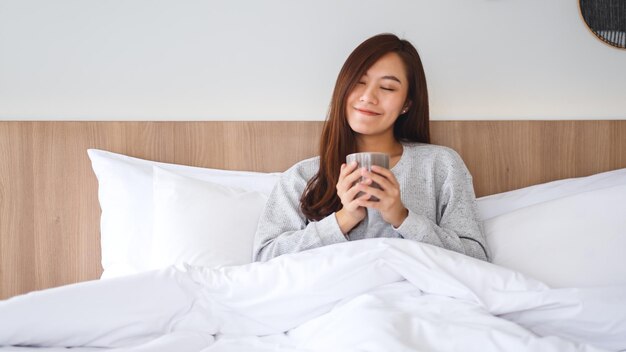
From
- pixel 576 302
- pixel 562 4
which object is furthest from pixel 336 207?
pixel 562 4

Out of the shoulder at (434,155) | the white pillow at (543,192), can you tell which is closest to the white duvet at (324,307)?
the shoulder at (434,155)

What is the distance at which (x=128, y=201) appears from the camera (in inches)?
57.8

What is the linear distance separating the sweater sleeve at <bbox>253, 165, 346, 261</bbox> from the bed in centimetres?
7

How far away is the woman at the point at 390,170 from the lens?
126 cm

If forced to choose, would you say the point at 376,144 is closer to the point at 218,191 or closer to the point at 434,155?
the point at 434,155

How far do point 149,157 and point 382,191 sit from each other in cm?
83

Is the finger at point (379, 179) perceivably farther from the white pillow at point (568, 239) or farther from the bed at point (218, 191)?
the white pillow at point (568, 239)

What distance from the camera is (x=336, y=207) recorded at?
53.9 inches

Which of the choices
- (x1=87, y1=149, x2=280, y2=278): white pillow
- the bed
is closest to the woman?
the bed

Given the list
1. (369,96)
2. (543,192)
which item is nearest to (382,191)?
(369,96)

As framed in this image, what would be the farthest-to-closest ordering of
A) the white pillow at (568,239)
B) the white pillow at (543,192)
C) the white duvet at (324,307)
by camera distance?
the white pillow at (543,192)
the white pillow at (568,239)
the white duvet at (324,307)

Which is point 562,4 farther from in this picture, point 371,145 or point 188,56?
point 188,56

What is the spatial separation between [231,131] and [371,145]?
457 mm

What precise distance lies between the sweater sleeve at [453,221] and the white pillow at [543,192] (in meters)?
0.19
